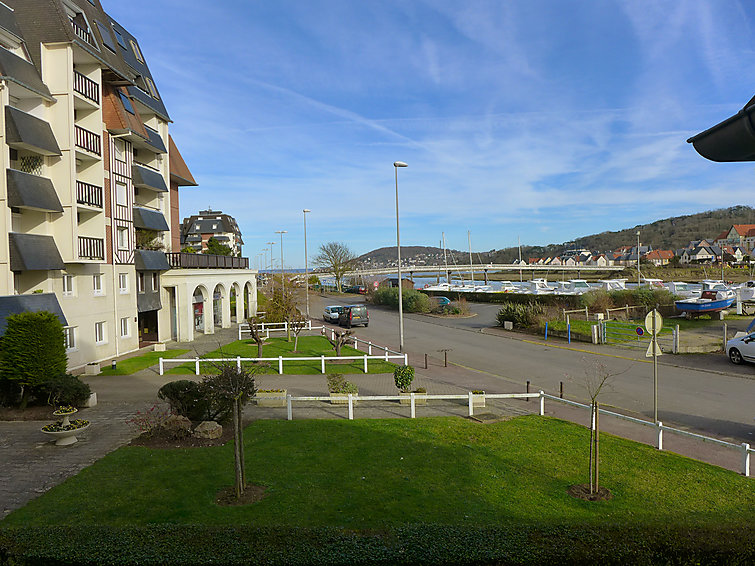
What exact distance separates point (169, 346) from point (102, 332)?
5.66m

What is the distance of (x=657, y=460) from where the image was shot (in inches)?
405

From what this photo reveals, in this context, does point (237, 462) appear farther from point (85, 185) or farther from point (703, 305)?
point (703, 305)

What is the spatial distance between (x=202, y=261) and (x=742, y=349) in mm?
32368

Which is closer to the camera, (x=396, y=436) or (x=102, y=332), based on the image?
(x=396, y=436)

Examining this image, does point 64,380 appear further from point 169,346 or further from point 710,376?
point 710,376

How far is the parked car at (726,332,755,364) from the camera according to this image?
2019 cm

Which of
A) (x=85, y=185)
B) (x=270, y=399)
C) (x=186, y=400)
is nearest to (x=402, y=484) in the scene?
(x=186, y=400)

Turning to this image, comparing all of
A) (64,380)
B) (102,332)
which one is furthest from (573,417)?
(102,332)

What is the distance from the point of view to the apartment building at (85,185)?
1883cm

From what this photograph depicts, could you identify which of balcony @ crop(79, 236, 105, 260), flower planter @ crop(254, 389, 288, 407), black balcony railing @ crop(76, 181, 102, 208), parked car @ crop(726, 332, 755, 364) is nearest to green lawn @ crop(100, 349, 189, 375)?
balcony @ crop(79, 236, 105, 260)

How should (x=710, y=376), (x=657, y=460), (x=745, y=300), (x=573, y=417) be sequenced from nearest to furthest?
(x=657, y=460)
(x=573, y=417)
(x=710, y=376)
(x=745, y=300)

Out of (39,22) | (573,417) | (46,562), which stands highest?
(39,22)

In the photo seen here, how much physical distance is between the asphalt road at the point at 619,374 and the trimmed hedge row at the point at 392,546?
7.86 meters

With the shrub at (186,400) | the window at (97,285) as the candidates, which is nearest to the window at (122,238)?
the window at (97,285)
